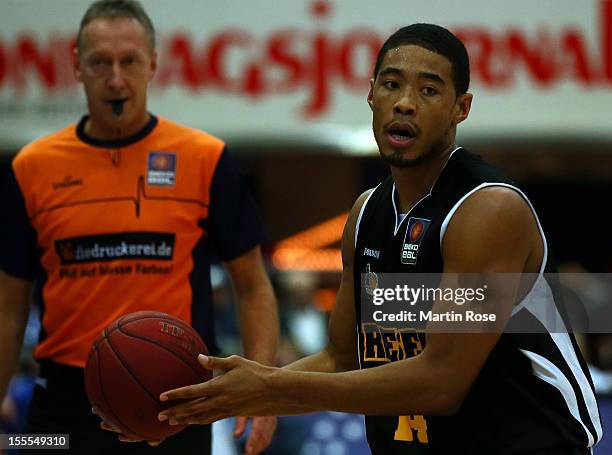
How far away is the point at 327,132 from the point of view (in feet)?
38.2

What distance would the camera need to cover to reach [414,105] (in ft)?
10.6

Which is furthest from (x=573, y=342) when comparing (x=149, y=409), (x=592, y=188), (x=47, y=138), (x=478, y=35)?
(x=592, y=188)

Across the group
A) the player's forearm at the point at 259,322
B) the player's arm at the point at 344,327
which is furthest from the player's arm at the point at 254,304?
the player's arm at the point at 344,327

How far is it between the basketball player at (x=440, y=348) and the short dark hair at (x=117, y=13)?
4.96 feet

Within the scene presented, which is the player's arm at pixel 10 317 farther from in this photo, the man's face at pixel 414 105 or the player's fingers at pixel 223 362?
the man's face at pixel 414 105

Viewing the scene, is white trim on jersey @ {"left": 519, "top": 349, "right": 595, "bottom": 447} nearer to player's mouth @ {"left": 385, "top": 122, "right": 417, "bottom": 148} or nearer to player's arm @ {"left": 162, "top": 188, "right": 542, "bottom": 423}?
player's arm @ {"left": 162, "top": 188, "right": 542, "bottom": 423}

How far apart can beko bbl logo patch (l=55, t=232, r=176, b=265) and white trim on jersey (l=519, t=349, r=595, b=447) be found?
5.59 ft

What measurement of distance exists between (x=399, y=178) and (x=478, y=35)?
8.20 metres

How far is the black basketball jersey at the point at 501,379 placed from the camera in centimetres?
320

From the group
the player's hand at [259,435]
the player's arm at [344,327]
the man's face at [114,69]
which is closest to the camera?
the player's arm at [344,327]

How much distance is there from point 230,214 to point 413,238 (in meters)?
1.33

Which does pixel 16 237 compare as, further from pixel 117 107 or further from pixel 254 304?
pixel 254 304

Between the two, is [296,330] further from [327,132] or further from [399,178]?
[399,178]

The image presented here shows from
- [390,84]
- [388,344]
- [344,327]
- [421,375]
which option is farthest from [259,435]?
[390,84]
